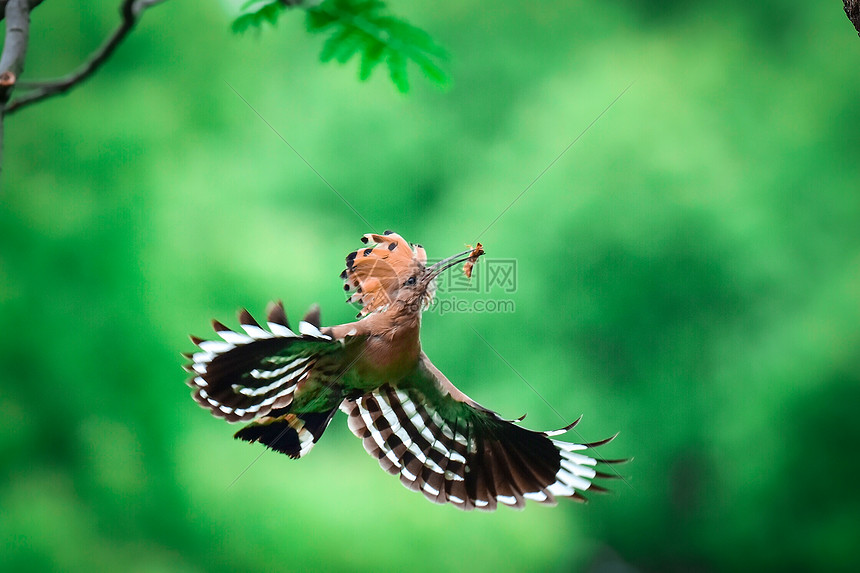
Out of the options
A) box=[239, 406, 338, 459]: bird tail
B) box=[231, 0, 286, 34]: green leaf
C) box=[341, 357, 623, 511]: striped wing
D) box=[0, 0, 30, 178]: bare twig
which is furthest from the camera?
box=[341, 357, 623, 511]: striped wing

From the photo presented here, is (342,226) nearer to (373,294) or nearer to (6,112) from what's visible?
(373,294)

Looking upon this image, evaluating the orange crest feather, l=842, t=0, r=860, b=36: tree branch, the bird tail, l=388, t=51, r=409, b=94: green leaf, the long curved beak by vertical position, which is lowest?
the bird tail

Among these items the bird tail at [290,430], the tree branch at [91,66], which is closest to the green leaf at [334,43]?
the tree branch at [91,66]

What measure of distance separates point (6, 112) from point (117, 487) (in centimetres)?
182

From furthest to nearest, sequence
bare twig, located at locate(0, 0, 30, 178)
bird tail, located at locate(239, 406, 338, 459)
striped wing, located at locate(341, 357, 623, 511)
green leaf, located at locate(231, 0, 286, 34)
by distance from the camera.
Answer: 1. striped wing, located at locate(341, 357, 623, 511)
2. bird tail, located at locate(239, 406, 338, 459)
3. green leaf, located at locate(231, 0, 286, 34)
4. bare twig, located at locate(0, 0, 30, 178)

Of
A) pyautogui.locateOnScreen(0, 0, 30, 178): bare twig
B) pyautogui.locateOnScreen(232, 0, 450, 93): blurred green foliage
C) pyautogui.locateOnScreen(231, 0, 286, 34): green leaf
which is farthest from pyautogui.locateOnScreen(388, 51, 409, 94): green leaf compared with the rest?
pyautogui.locateOnScreen(0, 0, 30, 178): bare twig

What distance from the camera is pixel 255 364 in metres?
0.97

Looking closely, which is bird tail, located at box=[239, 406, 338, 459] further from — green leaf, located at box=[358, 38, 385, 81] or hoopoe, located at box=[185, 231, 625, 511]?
green leaf, located at box=[358, 38, 385, 81]

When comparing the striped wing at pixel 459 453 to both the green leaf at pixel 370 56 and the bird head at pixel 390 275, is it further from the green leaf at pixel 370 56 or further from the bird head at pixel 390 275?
the green leaf at pixel 370 56

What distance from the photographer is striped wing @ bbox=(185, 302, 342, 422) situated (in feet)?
2.85

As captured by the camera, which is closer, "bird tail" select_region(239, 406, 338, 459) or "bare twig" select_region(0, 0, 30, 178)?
"bare twig" select_region(0, 0, 30, 178)

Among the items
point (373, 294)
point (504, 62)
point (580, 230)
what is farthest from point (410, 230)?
point (373, 294)

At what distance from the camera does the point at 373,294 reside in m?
0.97

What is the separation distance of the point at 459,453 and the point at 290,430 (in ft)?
0.97
